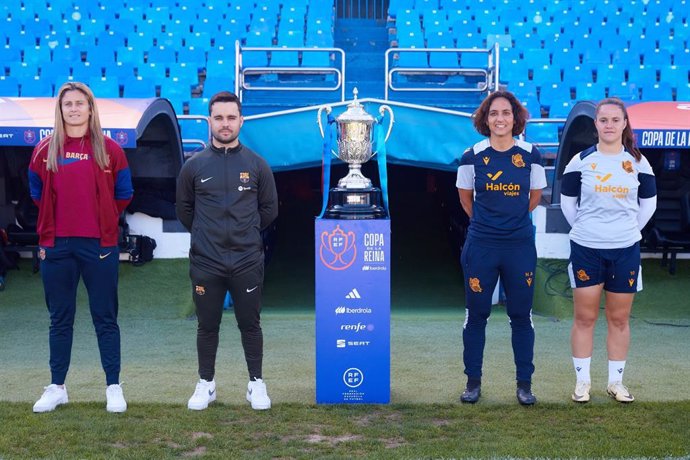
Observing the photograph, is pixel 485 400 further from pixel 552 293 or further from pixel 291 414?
pixel 552 293

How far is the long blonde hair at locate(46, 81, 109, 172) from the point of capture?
4137 mm

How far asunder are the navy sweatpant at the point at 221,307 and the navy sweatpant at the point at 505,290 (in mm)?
1095

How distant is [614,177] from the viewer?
4.35 metres

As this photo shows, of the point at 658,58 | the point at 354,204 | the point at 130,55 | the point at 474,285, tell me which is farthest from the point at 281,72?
the point at 474,285

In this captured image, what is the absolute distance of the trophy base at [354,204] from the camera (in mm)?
4527

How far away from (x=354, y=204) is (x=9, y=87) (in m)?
9.12

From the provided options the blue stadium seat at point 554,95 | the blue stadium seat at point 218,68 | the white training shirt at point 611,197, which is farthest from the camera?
the blue stadium seat at point 218,68

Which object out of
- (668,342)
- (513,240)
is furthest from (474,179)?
(668,342)

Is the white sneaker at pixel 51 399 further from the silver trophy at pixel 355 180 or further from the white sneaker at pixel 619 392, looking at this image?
the white sneaker at pixel 619 392

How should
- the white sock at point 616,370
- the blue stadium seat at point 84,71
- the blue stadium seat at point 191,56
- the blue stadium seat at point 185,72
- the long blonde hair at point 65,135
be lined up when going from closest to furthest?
the long blonde hair at point 65,135 → the white sock at point 616,370 → the blue stadium seat at point 185,72 → the blue stadium seat at point 84,71 → the blue stadium seat at point 191,56

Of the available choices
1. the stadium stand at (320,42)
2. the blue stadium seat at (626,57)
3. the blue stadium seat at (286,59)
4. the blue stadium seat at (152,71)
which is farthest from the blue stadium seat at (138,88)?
the blue stadium seat at (626,57)

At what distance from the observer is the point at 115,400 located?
14.0 feet

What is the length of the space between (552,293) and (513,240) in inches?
144

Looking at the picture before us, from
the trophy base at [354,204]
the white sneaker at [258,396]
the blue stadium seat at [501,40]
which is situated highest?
the blue stadium seat at [501,40]
